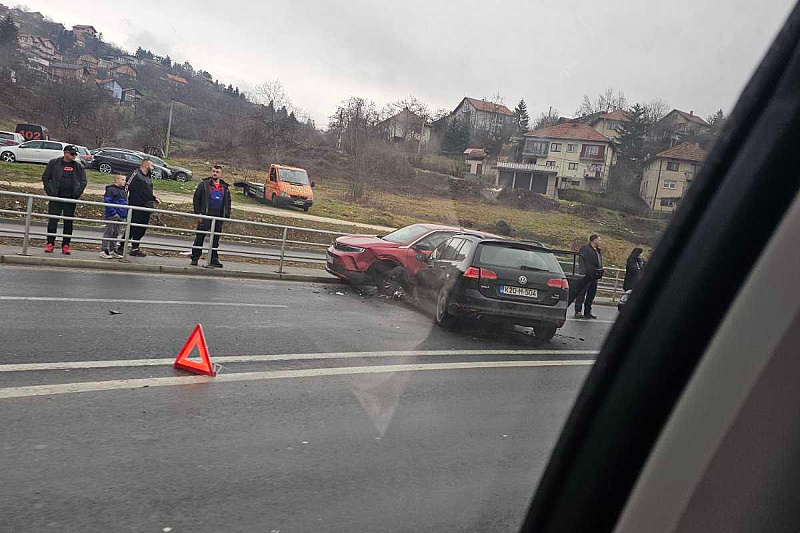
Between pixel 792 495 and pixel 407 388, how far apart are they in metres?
4.92

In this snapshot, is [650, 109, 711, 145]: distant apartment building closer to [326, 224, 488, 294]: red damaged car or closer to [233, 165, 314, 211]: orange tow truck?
[326, 224, 488, 294]: red damaged car

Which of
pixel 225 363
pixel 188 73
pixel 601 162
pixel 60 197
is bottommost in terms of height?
pixel 225 363

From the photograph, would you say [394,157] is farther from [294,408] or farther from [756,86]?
[756,86]

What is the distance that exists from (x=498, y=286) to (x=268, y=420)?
3.74 metres

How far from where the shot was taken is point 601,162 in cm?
267

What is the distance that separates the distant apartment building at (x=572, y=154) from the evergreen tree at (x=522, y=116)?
0.05m

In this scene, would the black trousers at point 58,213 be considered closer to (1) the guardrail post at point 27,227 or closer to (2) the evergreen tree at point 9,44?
(1) the guardrail post at point 27,227

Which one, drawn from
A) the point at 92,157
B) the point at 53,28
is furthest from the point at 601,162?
the point at 53,28

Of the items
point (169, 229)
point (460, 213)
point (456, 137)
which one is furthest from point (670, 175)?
point (169, 229)

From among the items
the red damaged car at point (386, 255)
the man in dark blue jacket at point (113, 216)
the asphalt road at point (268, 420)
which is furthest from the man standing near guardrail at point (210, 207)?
the asphalt road at point (268, 420)

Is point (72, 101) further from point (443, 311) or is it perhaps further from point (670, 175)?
point (670, 175)

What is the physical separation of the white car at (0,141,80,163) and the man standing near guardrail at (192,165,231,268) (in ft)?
64.0

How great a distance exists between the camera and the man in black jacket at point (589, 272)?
3.46 metres

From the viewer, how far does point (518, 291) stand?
8.02m
